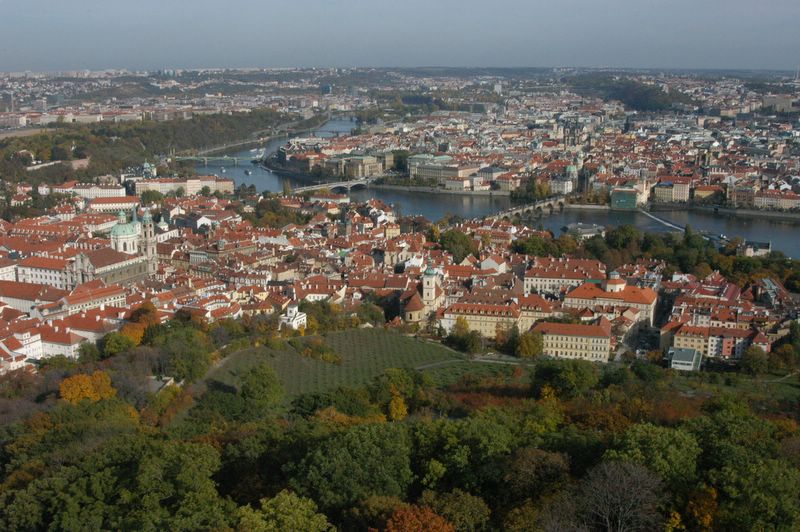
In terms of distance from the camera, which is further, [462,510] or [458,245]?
[458,245]

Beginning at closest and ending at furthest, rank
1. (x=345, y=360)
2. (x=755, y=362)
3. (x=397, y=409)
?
(x=397, y=409), (x=755, y=362), (x=345, y=360)

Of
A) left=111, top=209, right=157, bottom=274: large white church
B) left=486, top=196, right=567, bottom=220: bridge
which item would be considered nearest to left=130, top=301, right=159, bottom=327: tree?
left=111, top=209, right=157, bottom=274: large white church

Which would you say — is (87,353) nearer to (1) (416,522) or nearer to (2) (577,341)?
(2) (577,341)

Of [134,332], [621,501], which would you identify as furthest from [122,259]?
[621,501]

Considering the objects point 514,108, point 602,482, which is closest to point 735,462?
point 602,482

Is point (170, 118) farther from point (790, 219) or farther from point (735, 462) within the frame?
point (735, 462)

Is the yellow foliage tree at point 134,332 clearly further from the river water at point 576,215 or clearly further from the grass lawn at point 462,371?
the river water at point 576,215
